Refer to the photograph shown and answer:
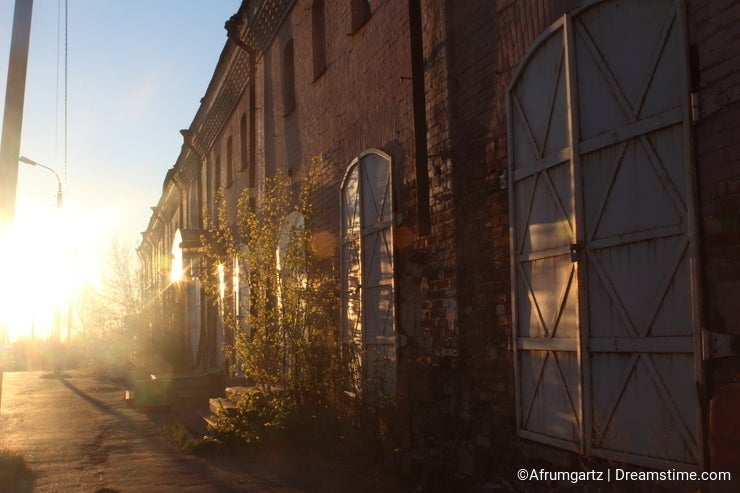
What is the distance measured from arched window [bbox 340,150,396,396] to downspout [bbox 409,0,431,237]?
0.96m

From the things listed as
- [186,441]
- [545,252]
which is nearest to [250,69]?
[186,441]

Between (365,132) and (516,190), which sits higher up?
(365,132)

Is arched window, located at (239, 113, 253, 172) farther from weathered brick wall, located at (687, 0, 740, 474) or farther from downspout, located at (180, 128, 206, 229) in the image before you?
weathered brick wall, located at (687, 0, 740, 474)

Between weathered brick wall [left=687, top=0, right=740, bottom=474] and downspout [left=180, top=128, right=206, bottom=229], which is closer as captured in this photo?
weathered brick wall [left=687, top=0, right=740, bottom=474]

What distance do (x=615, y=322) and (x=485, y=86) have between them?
2.69m

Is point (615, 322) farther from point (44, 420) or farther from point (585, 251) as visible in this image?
point (44, 420)

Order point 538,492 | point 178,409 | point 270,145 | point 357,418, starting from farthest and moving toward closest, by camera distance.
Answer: point 178,409, point 270,145, point 357,418, point 538,492

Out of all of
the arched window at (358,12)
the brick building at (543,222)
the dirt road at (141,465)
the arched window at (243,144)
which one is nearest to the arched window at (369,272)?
the brick building at (543,222)

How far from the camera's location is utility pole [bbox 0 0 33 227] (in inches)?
402

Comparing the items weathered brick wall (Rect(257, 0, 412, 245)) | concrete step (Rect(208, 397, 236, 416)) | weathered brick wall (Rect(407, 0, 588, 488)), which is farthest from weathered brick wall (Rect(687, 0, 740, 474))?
concrete step (Rect(208, 397, 236, 416))

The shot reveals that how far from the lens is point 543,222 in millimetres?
6438

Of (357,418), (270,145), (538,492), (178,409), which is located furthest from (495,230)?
(178,409)

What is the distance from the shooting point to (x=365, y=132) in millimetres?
10195

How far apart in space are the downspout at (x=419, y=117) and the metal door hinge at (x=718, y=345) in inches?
151
